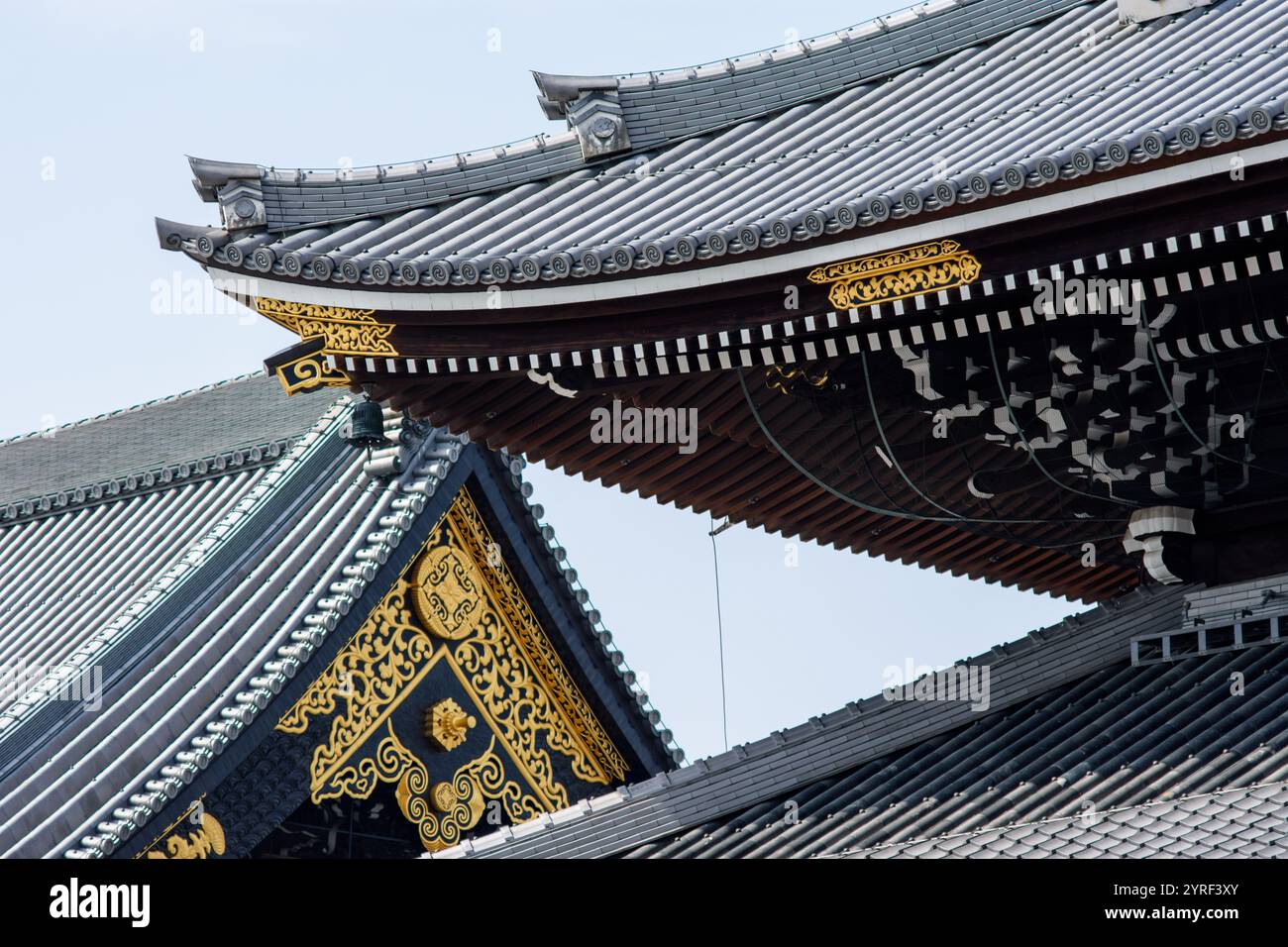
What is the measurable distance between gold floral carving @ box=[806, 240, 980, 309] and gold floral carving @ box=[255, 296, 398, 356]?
7.42ft

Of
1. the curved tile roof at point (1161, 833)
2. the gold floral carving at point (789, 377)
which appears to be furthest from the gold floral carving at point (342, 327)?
the curved tile roof at point (1161, 833)

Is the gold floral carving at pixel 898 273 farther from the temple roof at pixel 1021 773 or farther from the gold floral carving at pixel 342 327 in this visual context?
the gold floral carving at pixel 342 327

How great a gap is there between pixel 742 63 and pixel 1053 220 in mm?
3606

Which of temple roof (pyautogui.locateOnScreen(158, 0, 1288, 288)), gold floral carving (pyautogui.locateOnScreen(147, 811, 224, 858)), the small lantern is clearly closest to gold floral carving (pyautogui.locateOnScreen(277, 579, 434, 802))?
gold floral carving (pyautogui.locateOnScreen(147, 811, 224, 858))

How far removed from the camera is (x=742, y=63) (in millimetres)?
11789

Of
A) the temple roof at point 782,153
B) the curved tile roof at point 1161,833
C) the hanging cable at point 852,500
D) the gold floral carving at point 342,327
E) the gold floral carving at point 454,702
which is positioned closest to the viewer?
the curved tile roof at point 1161,833

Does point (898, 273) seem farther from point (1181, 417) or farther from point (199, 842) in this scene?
point (199, 842)

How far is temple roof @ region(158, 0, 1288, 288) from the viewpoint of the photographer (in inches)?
357

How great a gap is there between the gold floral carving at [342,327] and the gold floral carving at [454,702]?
4.46 metres

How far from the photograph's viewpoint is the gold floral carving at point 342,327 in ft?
32.8
